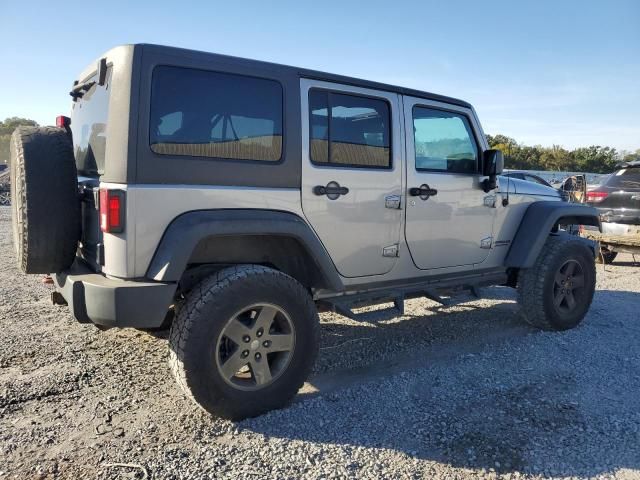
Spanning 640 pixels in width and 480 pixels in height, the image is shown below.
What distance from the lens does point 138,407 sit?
3.07 m

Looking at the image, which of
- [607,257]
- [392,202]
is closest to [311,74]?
[392,202]

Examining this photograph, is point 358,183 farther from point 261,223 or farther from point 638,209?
point 638,209

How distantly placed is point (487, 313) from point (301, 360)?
312cm

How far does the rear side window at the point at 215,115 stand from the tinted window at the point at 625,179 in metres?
7.25

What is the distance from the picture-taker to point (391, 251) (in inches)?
148

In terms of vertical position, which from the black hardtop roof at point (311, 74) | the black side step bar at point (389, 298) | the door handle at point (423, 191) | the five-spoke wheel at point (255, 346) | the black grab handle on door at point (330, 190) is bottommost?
the five-spoke wheel at point (255, 346)

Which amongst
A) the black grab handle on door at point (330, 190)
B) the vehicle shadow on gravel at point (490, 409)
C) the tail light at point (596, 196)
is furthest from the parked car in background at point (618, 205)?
the black grab handle on door at point (330, 190)

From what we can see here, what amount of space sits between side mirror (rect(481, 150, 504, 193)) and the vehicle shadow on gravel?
142 centimetres

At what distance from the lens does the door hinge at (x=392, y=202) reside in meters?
3.67

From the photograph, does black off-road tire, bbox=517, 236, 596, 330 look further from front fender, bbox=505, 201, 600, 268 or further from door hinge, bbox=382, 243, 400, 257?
door hinge, bbox=382, 243, 400, 257

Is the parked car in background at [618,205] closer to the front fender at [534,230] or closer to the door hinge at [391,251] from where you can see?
the front fender at [534,230]

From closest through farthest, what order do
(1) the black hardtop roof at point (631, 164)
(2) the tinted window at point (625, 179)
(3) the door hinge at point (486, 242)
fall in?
1. (3) the door hinge at point (486, 242)
2. (2) the tinted window at point (625, 179)
3. (1) the black hardtop roof at point (631, 164)

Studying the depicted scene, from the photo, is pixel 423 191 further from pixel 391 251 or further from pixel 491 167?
pixel 491 167

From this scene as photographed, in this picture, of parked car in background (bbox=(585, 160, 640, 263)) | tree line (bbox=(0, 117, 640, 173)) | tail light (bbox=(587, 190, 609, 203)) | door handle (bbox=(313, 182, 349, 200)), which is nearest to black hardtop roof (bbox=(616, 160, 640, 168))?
parked car in background (bbox=(585, 160, 640, 263))
